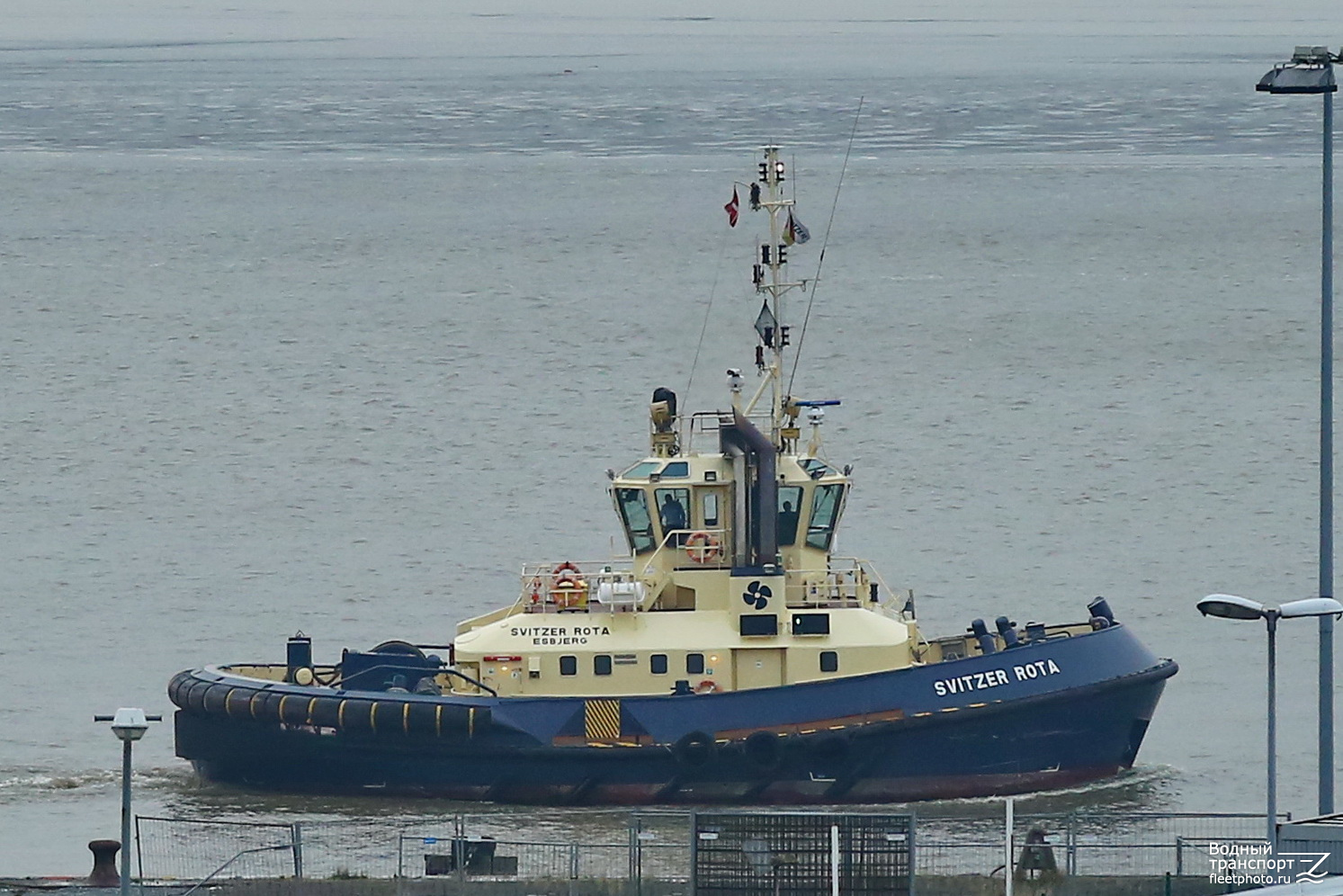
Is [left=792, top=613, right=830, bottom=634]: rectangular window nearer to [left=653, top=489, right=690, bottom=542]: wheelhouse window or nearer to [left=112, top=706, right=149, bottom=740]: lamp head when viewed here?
[left=653, top=489, right=690, bottom=542]: wheelhouse window

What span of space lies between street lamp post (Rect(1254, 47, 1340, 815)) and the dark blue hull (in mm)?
7735

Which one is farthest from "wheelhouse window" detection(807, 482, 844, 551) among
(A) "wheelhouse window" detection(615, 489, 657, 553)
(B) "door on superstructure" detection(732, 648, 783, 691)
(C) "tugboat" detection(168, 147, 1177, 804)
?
(A) "wheelhouse window" detection(615, 489, 657, 553)

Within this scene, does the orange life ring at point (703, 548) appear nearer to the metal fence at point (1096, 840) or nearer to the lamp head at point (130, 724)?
the metal fence at point (1096, 840)

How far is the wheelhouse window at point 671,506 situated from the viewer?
1192 inches

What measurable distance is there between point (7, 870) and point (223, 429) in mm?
28863

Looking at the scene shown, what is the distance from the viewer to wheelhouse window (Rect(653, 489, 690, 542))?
30.3 meters

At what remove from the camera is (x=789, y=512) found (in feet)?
99.8

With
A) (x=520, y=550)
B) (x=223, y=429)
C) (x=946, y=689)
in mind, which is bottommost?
(x=946, y=689)

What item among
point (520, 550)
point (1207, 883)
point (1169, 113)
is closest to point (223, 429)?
point (520, 550)

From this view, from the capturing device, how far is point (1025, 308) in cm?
7450

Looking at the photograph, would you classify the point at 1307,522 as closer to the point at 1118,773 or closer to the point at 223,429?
the point at 1118,773

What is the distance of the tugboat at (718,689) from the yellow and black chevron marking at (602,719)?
20mm

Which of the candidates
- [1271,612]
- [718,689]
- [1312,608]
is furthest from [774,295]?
[1312,608]

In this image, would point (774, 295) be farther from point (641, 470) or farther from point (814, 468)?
point (641, 470)
